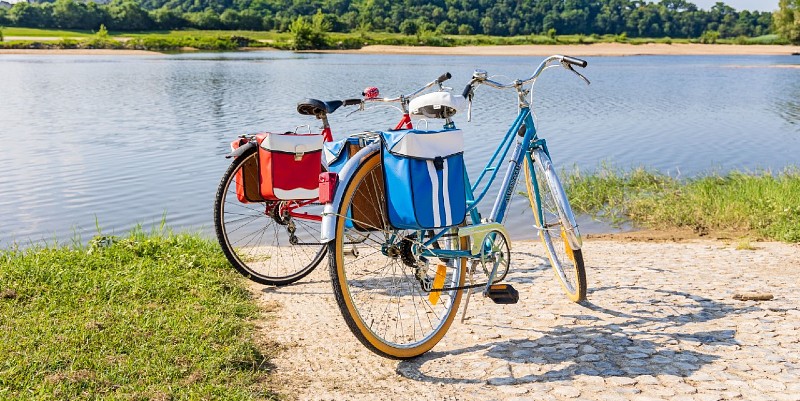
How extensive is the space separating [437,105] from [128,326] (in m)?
2.14

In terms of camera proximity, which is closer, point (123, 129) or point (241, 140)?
point (241, 140)

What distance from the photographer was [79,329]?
14.5 ft

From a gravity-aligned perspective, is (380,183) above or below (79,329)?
above

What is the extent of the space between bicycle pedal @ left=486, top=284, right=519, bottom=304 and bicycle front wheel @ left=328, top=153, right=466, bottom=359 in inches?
8.9

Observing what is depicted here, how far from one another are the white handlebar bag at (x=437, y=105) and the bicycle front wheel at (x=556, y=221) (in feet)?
2.86

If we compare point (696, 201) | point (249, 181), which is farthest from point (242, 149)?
point (696, 201)

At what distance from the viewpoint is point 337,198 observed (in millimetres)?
4188

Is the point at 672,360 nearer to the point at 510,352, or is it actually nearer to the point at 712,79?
the point at 510,352

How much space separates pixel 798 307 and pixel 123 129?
15757mm

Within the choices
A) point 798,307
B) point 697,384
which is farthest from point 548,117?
point 697,384

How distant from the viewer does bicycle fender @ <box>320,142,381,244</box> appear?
13.5 feet

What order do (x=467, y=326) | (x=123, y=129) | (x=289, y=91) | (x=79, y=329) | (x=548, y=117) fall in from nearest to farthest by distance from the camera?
(x=79, y=329), (x=467, y=326), (x=123, y=129), (x=548, y=117), (x=289, y=91)

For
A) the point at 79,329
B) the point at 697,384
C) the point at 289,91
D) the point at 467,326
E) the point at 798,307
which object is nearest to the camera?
the point at 697,384

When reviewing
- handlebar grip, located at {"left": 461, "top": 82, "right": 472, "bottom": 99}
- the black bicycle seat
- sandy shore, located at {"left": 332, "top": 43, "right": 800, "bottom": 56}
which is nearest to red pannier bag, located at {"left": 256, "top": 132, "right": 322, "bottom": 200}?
the black bicycle seat
